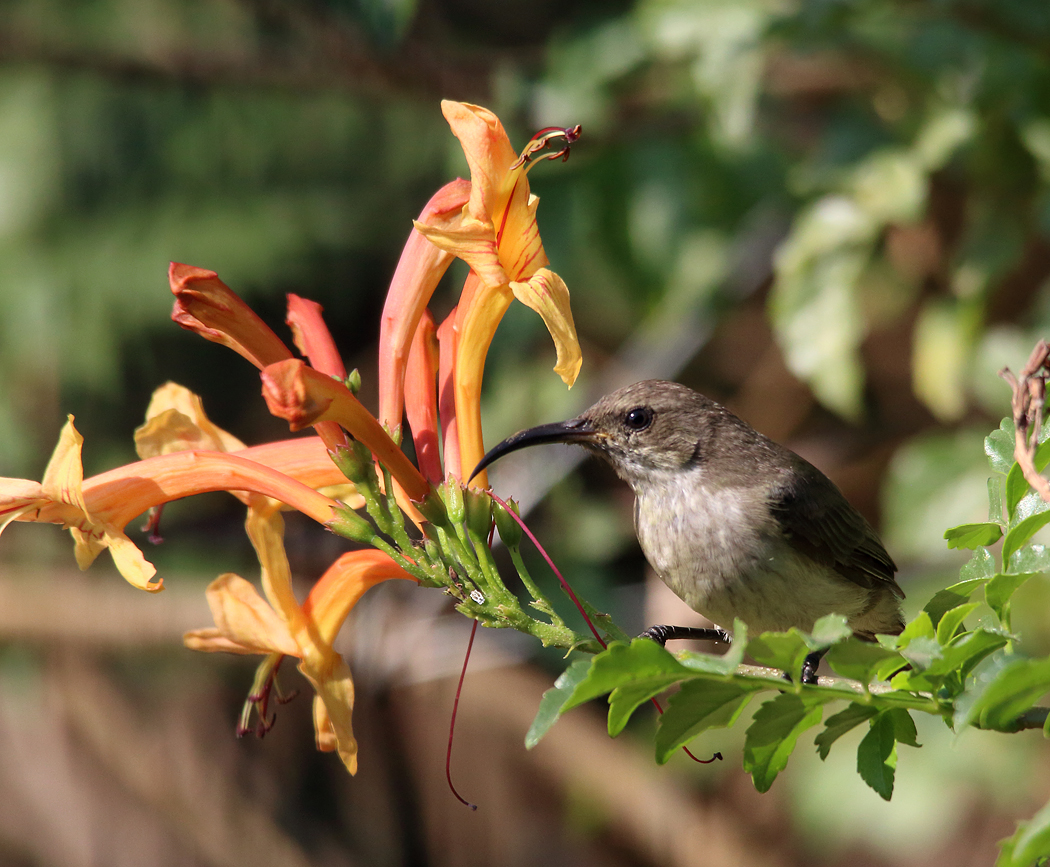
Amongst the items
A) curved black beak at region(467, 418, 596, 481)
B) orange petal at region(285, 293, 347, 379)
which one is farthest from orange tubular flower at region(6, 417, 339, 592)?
curved black beak at region(467, 418, 596, 481)

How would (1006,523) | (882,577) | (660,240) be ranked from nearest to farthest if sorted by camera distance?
(1006,523)
(882,577)
(660,240)

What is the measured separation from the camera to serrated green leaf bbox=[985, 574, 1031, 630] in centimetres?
137

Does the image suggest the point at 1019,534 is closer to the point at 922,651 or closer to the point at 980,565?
the point at 980,565

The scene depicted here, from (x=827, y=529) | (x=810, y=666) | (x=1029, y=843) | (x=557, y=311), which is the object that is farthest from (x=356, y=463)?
(x=827, y=529)

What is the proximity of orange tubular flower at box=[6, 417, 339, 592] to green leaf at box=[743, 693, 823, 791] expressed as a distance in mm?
806

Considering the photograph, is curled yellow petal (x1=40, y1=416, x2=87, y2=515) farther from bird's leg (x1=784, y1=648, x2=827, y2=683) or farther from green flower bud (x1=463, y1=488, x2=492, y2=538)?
bird's leg (x1=784, y1=648, x2=827, y2=683)

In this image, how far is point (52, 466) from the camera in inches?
Answer: 67.6

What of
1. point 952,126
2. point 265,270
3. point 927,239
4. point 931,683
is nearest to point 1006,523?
point 931,683

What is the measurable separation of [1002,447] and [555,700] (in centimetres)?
80

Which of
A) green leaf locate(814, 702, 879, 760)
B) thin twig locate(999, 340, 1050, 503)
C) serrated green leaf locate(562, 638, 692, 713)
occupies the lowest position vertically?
green leaf locate(814, 702, 879, 760)

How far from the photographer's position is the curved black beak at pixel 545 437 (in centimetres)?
205

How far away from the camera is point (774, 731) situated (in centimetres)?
144

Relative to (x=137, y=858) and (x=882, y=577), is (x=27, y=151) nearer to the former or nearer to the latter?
(x=137, y=858)

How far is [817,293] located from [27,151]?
476cm
